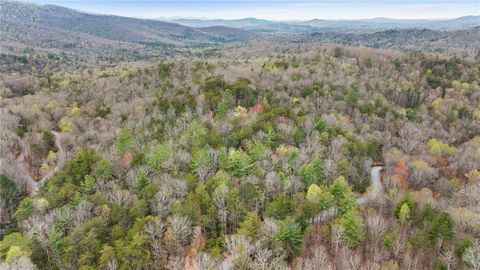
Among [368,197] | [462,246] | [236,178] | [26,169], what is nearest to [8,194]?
[26,169]

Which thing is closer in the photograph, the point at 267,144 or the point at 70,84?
the point at 267,144

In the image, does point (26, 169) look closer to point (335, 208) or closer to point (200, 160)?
point (200, 160)

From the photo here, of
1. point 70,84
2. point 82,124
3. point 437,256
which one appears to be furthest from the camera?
point 70,84

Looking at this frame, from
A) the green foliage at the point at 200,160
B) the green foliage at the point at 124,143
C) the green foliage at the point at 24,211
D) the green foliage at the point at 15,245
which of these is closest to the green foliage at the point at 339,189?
the green foliage at the point at 200,160

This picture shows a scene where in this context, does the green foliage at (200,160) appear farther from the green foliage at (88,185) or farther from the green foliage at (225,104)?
the green foliage at (225,104)

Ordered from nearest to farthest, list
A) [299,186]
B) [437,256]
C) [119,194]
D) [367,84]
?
[437,256]
[119,194]
[299,186]
[367,84]

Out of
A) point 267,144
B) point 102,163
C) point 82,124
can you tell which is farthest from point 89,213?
point 82,124

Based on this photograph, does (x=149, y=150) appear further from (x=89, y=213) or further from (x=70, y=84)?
(x=70, y=84)
